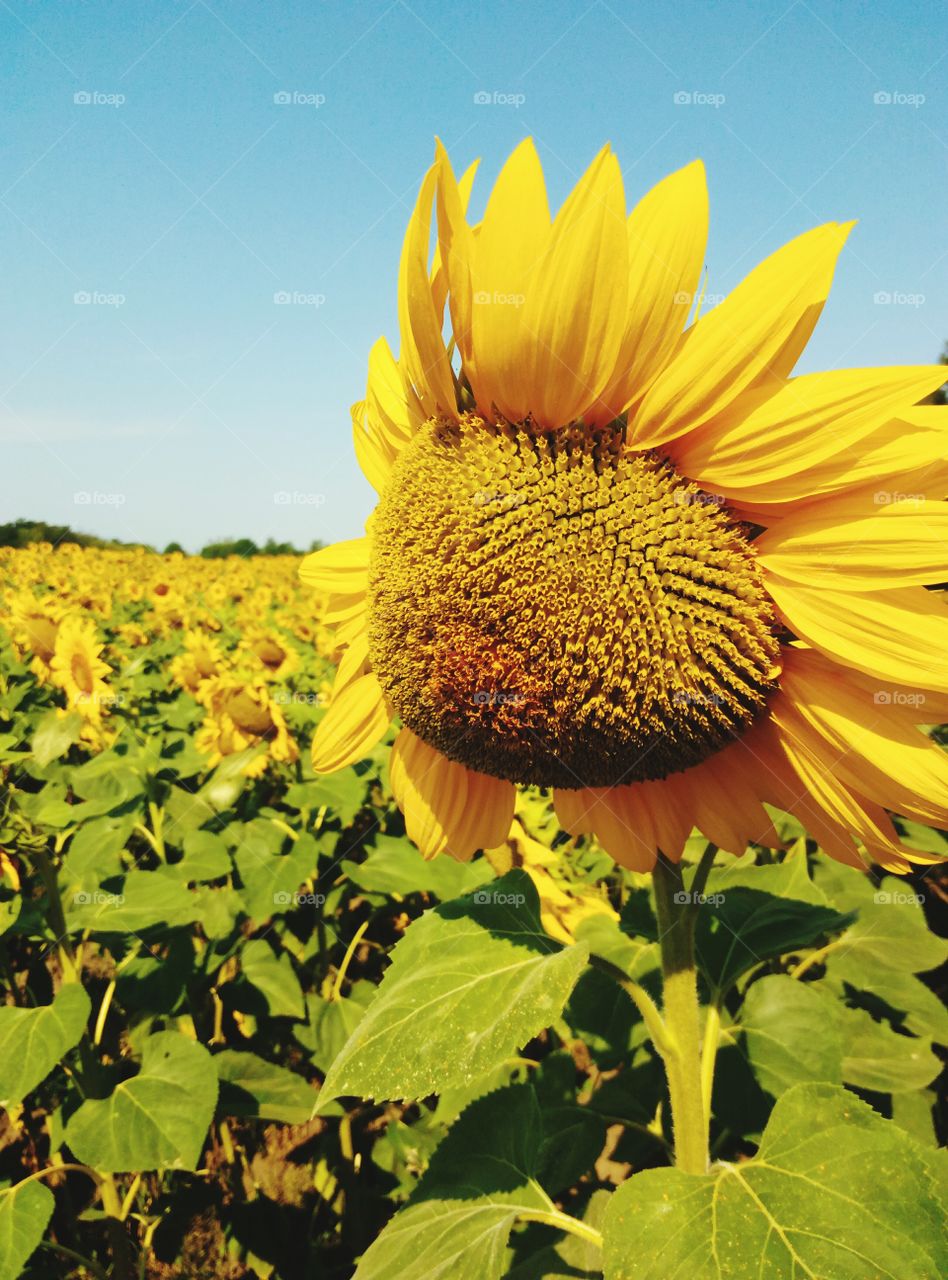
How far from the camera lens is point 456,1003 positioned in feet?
3.53

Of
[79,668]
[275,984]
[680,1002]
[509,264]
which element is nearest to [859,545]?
[509,264]

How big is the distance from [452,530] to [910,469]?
1.76 ft

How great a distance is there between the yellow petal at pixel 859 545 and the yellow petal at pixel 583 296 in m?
0.29

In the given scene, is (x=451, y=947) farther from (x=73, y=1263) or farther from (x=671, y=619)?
(x=73, y=1263)

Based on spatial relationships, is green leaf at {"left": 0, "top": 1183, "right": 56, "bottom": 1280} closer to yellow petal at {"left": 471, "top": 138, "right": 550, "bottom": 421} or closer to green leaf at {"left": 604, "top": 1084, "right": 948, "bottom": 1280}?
green leaf at {"left": 604, "top": 1084, "right": 948, "bottom": 1280}

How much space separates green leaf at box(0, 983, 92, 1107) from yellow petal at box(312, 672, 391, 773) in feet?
3.81

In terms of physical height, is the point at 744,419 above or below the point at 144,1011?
above

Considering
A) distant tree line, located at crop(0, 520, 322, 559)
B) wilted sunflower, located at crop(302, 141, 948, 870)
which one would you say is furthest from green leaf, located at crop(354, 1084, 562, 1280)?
distant tree line, located at crop(0, 520, 322, 559)

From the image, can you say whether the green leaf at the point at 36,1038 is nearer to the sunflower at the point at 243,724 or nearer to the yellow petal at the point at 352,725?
the yellow petal at the point at 352,725

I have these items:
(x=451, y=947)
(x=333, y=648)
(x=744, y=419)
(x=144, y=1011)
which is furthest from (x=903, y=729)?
(x=144, y=1011)

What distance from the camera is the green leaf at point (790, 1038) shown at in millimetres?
1537

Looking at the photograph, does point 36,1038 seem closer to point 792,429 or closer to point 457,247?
point 457,247

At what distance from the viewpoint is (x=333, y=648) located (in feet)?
4.97

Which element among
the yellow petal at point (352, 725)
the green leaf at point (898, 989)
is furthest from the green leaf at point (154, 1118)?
the green leaf at point (898, 989)
